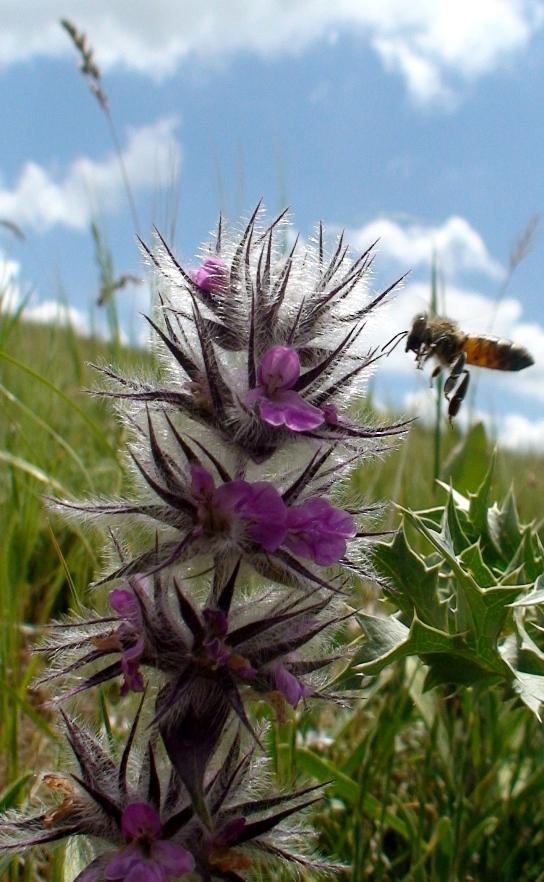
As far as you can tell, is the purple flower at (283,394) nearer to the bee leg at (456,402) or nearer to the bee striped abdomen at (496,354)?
the bee leg at (456,402)

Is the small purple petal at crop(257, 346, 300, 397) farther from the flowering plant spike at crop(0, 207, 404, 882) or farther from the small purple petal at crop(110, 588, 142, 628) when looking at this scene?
the small purple petal at crop(110, 588, 142, 628)

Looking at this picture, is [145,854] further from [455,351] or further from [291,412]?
[455,351]

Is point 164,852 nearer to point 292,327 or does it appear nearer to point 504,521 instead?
point 292,327

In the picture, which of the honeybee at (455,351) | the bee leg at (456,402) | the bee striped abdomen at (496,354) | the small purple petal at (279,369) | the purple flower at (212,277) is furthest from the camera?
the bee striped abdomen at (496,354)

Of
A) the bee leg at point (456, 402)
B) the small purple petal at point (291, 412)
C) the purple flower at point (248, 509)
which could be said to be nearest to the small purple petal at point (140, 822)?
the purple flower at point (248, 509)

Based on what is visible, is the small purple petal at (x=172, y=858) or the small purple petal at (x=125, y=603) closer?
the small purple petal at (x=172, y=858)

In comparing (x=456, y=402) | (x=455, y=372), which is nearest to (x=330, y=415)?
(x=456, y=402)

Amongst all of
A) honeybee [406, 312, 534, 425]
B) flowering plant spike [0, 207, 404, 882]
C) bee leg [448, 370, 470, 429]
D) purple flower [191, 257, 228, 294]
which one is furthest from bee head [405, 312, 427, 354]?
purple flower [191, 257, 228, 294]
